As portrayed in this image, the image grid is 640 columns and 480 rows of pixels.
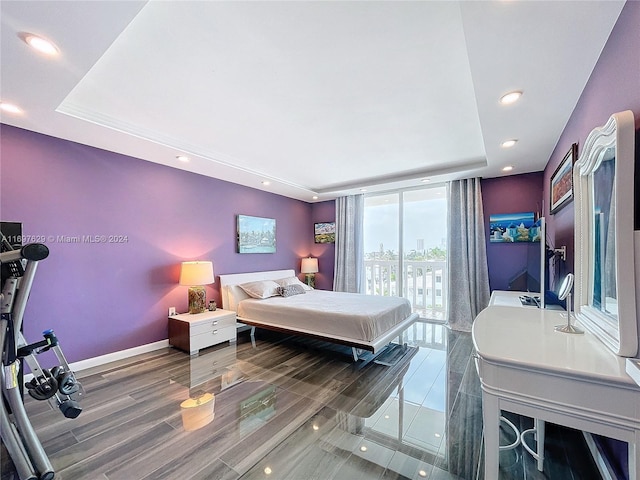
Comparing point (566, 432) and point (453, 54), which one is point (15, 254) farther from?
point (566, 432)

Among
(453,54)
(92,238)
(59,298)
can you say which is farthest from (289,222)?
(453,54)

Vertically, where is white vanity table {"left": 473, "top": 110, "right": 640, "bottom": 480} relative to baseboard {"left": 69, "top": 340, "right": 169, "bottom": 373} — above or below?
above

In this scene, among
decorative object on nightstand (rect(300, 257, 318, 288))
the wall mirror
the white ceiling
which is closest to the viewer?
the wall mirror

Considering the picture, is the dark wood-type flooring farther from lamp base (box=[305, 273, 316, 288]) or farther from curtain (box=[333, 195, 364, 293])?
lamp base (box=[305, 273, 316, 288])

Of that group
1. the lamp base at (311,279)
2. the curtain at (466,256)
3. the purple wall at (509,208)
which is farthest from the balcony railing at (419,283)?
the lamp base at (311,279)

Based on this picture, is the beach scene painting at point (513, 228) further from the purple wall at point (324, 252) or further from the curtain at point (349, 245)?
the purple wall at point (324, 252)

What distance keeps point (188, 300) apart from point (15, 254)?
2497mm

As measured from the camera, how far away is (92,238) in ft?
9.82

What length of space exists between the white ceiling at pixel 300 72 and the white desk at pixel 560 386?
5.08 ft

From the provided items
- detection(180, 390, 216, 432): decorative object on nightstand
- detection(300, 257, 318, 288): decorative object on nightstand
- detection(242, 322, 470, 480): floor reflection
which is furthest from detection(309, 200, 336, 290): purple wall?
detection(180, 390, 216, 432): decorative object on nightstand

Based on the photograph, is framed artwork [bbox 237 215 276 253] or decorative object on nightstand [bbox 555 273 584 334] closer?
decorative object on nightstand [bbox 555 273 584 334]

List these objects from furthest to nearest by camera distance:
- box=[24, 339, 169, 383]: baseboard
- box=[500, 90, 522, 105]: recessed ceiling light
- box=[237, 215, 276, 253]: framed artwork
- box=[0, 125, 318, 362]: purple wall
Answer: box=[237, 215, 276, 253]: framed artwork → box=[24, 339, 169, 383]: baseboard → box=[0, 125, 318, 362]: purple wall → box=[500, 90, 522, 105]: recessed ceiling light

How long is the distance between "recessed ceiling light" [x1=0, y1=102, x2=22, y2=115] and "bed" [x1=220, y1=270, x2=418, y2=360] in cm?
277

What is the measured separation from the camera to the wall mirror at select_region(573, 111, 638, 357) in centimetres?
106
